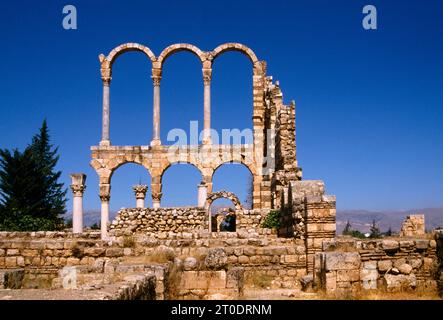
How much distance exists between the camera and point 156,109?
2778 centimetres

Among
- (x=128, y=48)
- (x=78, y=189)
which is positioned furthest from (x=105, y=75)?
(x=78, y=189)

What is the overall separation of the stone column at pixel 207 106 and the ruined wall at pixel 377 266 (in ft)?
60.2

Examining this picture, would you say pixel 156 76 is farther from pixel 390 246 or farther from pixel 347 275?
pixel 347 275

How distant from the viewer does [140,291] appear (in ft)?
19.1

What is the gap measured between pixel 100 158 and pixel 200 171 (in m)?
5.24

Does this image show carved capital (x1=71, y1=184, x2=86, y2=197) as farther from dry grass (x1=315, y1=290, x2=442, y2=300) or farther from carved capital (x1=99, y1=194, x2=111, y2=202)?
dry grass (x1=315, y1=290, x2=442, y2=300)

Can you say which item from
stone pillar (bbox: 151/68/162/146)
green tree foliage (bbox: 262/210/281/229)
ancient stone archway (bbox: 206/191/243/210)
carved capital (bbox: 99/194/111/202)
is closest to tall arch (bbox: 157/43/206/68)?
stone pillar (bbox: 151/68/162/146)

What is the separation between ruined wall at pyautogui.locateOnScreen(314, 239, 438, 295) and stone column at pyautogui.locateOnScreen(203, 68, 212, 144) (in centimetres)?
1836

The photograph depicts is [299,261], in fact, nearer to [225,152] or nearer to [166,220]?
[166,220]

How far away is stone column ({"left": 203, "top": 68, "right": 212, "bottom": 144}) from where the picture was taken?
2731cm

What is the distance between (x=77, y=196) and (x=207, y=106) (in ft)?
27.3

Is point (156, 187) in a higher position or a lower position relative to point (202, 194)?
higher

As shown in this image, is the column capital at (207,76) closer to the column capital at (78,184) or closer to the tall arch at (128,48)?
the tall arch at (128,48)
